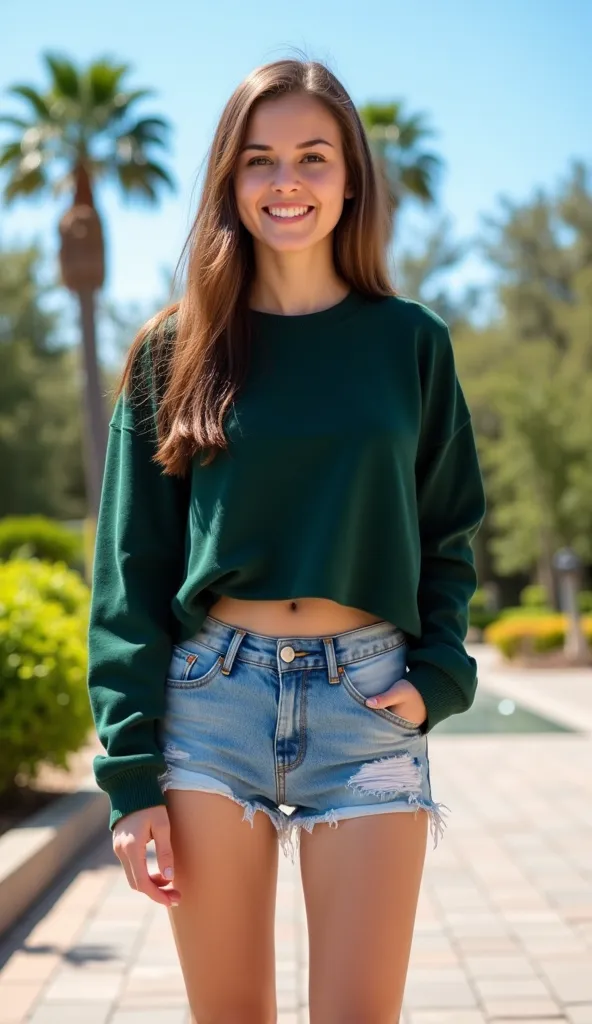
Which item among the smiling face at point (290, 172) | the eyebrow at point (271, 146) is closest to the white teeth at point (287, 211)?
the smiling face at point (290, 172)

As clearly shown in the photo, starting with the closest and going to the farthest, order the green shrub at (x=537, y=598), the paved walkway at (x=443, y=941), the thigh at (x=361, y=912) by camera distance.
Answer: the thigh at (x=361, y=912), the paved walkway at (x=443, y=941), the green shrub at (x=537, y=598)

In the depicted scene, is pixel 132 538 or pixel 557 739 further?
pixel 557 739

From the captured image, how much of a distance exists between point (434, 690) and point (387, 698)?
116 mm

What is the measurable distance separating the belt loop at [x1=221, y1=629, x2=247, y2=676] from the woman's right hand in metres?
0.25

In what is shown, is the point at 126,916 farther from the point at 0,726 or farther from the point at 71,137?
the point at 71,137

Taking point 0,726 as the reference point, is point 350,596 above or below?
above

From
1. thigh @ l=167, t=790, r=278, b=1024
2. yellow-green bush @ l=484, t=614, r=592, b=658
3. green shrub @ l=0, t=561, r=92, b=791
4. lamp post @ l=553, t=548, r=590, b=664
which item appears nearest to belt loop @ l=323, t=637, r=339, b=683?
thigh @ l=167, t=790, r=278, b=1024

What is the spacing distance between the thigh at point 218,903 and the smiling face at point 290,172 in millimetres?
1047

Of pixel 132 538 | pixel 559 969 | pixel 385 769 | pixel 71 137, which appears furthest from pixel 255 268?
pixel 71 137

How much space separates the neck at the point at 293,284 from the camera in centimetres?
219

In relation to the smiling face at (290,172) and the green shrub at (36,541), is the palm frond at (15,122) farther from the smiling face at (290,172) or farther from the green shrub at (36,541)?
the smiling face at (290,172)

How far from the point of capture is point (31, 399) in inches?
1340

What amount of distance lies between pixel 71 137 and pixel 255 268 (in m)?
13.9

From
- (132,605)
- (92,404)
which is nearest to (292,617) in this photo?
(132,605)
